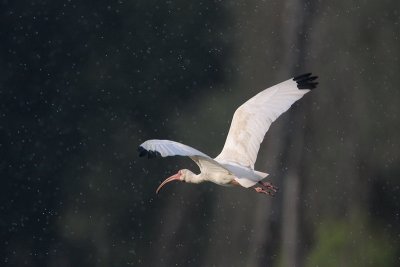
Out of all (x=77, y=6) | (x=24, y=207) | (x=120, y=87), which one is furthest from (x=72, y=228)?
(x=77, y=6)

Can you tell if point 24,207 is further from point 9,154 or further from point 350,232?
point 350,232

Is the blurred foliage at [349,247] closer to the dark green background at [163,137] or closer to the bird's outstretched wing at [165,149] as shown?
the dark green background at [163,137]

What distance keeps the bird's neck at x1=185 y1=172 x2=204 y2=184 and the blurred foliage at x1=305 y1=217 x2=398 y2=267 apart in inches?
212

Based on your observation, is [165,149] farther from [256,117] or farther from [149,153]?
[256,117]

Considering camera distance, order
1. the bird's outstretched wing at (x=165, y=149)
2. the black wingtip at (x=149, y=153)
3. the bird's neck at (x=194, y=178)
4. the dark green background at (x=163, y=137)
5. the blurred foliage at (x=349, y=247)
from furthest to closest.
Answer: the blurred foliage at (x=349, y=247) → the dark green background at (x=163, y=137) → the bird's neck at (x=194, y=178) → the black wingtip at (x=149, y=153) → the bird's outstretched wing at (x=165, y=149)

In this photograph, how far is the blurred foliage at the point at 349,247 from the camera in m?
14.1

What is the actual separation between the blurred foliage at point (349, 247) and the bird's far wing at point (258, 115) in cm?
569

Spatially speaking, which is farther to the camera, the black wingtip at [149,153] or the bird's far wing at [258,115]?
the bird's far wing at [258,115]

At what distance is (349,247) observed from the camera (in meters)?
14.2

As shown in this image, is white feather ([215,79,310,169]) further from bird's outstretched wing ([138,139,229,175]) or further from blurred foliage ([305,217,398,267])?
blurred foliage ([305,217,398,267])

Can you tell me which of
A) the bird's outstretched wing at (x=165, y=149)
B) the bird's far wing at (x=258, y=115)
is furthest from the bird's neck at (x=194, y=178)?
the bird's outstretched wing at (x=165, y=149)

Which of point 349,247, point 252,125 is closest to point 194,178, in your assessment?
point 252,125

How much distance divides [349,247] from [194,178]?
5778 mm

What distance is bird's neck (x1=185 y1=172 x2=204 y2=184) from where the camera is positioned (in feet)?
29.0
